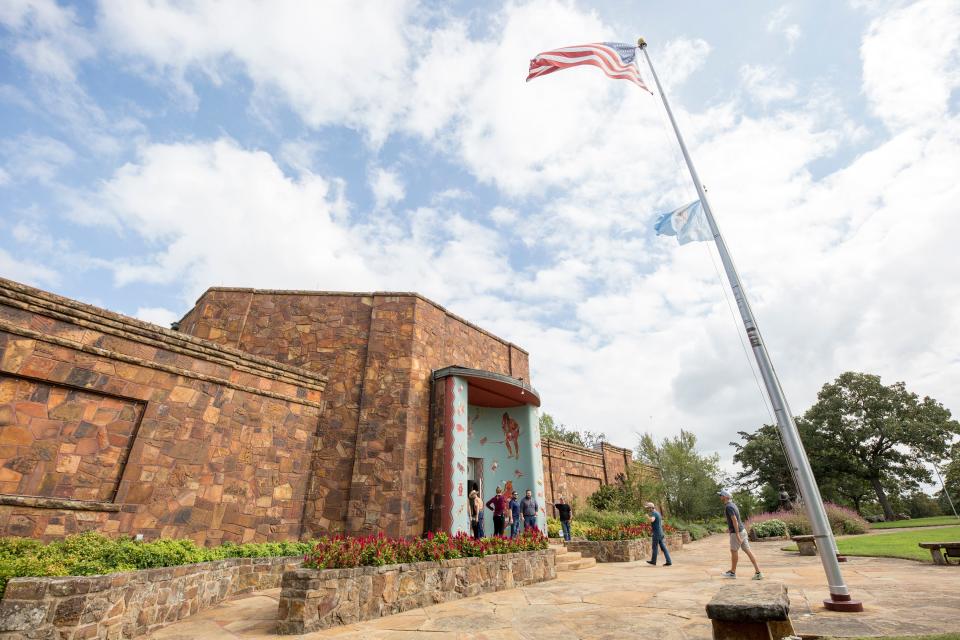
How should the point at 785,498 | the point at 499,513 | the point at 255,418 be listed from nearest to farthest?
1. the point at 255,418
2. the point at 499,513
3. the point at 785,498

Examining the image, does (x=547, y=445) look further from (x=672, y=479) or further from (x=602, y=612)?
(x=602, y=612)

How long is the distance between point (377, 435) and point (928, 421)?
39080 millimetres

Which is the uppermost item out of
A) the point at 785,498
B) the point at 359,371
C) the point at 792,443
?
the point at 359,371

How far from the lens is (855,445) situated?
32594 mm

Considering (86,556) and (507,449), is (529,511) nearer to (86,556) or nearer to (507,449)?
(507,449)

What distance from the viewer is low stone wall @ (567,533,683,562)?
13133 millimetres

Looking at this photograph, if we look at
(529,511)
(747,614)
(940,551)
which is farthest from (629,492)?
(747,614)

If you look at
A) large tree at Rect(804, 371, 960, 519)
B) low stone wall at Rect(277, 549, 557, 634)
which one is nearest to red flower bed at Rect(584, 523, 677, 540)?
low stone wall at Rect(277, 549, 557, 634)

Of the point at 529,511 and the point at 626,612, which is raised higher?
the point at 529,511

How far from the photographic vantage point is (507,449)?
1420 centimetres

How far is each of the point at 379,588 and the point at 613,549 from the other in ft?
29.9

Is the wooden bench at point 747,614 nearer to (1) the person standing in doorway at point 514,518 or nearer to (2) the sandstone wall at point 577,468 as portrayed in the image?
(1) the person standing in doorway at point 514,518

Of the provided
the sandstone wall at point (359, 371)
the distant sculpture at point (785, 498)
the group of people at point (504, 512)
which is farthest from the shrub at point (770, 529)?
the sandstone wall at point (359, 371)

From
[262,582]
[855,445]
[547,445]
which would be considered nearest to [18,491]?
[262,582]
